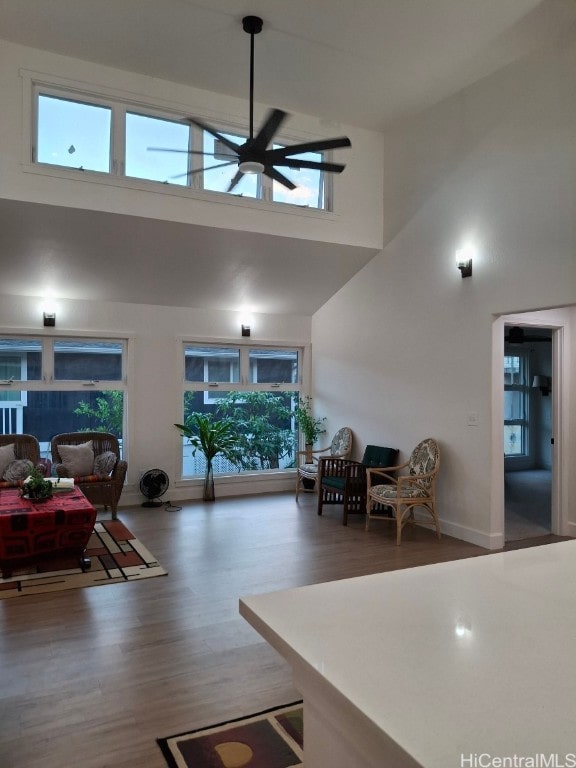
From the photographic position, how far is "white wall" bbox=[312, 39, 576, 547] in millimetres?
4785

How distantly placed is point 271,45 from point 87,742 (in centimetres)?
506

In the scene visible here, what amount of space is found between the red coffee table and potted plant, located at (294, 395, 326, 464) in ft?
12.4

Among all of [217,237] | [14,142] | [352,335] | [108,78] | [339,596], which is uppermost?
[108,78]

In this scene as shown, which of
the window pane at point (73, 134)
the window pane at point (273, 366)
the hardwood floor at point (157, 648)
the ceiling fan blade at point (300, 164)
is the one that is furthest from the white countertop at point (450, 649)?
the window pane at point (273, 366)

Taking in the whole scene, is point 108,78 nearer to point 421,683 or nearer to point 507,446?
point 421,683

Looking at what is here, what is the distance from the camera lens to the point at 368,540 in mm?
5629

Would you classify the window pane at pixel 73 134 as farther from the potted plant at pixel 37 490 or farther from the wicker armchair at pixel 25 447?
the wicker armchair at pixel 25 447

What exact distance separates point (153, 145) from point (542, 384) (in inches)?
303

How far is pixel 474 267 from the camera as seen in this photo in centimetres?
552

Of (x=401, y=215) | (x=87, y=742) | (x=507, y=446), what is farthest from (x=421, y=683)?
(x=507, y=446)

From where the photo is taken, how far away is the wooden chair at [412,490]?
5.59 m

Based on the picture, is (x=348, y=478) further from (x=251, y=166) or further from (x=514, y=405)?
(x=514, y=405)

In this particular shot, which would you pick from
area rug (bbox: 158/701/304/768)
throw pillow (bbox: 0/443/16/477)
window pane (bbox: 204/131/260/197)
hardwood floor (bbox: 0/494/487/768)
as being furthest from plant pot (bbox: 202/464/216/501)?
area rug (bbox: 158/701/304/768)

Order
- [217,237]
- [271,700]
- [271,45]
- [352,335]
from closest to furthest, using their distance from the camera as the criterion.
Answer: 1. [271,700]
2. [271,45]
3. [217,237]
4. [352,335]
